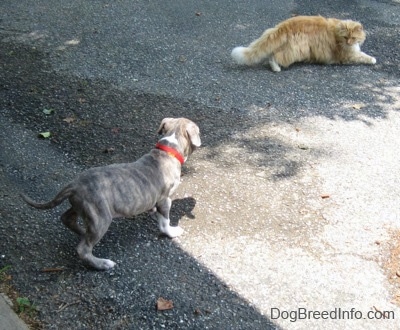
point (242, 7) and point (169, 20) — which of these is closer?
point (169, 20)

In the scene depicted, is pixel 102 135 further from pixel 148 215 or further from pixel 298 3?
pixel 298 3

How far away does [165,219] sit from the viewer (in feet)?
13.2

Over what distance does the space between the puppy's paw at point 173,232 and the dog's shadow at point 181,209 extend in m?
0.12

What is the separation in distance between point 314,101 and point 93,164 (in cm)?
279

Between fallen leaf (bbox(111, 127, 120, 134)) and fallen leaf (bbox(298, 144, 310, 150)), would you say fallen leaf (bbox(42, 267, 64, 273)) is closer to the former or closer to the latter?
fallen leaf (bbox(111, 127, 120, 134))

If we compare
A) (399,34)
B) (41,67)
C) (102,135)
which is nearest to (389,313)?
(102,135)

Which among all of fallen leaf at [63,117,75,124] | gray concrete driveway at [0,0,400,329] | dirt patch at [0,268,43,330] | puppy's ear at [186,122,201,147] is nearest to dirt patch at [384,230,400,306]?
gray concrete driveway at [0,0,400,329]

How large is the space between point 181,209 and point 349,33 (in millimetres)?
4035

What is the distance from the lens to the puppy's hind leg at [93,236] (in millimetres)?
3518

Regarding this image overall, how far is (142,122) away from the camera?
556 centimetres

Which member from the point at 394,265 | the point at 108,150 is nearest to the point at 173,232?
the point at 108,150

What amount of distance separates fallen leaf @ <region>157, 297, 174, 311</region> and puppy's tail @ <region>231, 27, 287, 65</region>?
4.08 m

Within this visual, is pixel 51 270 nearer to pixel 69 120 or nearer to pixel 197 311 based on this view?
pixel 197 311

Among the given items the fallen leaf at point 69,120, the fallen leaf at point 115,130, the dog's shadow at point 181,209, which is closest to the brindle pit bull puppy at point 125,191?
the dog's shadow at point 181,209
